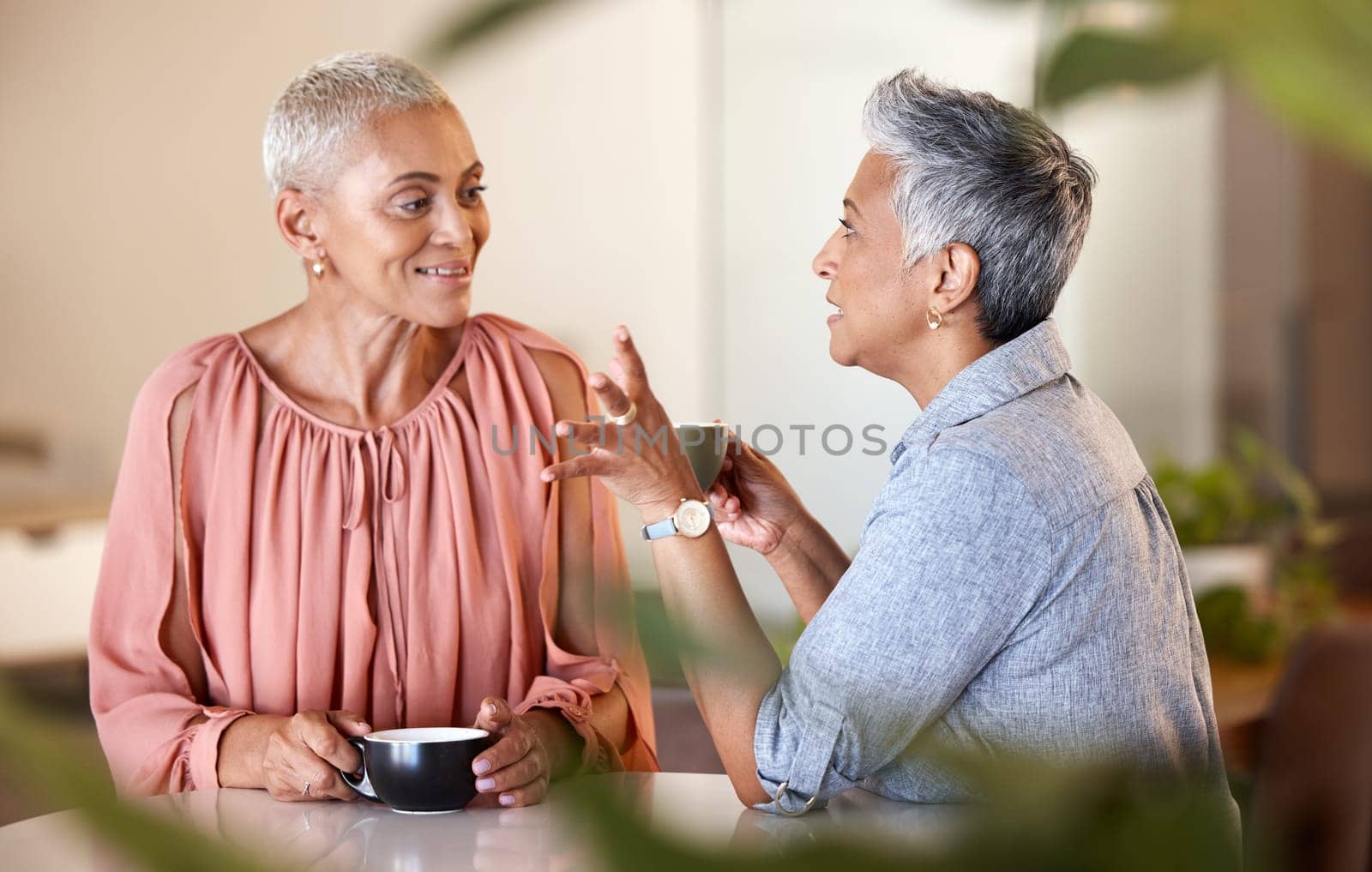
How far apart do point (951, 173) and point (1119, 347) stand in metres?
4.57

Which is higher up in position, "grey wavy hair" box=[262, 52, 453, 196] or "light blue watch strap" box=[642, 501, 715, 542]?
"grey wavy hair" box=[262, 52, 453, 196]

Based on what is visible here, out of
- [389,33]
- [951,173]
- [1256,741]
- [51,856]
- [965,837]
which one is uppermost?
[389,33]

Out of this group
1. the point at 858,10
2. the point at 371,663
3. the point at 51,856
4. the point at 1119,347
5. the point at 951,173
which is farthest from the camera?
the point at 1119,347

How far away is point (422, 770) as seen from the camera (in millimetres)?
1248

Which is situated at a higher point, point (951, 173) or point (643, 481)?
point (951, 173)

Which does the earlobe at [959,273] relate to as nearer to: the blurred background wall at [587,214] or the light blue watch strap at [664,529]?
the light blue watch strap at [664,529]

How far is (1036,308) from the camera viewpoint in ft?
4.97

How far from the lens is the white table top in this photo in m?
1.15

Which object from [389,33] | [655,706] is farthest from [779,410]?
[655,706]

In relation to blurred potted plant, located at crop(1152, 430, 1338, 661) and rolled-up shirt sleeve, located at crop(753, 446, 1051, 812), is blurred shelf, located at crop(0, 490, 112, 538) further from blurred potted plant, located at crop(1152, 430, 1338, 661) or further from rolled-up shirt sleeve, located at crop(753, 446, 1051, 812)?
rolled-up shirt sleeve, located at crop(753, 446, 1051, 812)

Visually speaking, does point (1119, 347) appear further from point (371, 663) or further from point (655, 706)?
point (371, 663)

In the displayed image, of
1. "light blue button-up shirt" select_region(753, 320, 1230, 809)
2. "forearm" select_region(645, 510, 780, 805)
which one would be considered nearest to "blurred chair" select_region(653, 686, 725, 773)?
"forearm" select_region(645, 510, 780, 805)

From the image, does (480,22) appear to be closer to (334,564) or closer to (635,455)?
(635,455)

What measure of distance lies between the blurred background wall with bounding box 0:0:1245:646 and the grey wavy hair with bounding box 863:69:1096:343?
2.01 metres
